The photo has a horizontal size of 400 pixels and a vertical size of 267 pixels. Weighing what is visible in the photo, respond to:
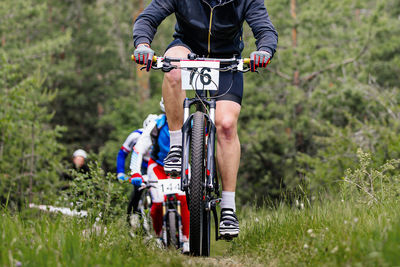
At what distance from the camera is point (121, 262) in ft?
8.16

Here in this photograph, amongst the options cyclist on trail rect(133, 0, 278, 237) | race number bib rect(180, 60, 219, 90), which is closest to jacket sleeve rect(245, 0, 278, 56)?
cyclist on trail rect(133, 0, 278, 237)

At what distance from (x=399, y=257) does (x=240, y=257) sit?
152cm

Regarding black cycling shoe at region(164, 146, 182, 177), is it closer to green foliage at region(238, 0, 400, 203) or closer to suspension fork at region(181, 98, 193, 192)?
suspension fork at region(181, 98, 193, 192)

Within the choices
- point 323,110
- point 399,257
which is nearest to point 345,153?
point 323,110

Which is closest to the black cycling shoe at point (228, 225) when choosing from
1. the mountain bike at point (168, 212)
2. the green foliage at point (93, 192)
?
the green foliage at point (93, 192)

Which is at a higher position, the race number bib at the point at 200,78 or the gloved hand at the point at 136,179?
the race number bib at the point at 200,78

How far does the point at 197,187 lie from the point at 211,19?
133 cm

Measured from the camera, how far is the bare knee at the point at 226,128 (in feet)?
12.2

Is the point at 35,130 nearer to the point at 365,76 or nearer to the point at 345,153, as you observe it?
the point at 345,153

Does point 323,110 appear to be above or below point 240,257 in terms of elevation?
above

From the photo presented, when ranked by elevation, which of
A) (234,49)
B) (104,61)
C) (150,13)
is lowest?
(234,49)

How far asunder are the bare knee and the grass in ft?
2.42

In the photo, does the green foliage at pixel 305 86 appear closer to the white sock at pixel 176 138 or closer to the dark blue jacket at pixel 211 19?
the dark blue jacket at pixel 211 19

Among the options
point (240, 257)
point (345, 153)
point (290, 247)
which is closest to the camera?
point (290, 247)
